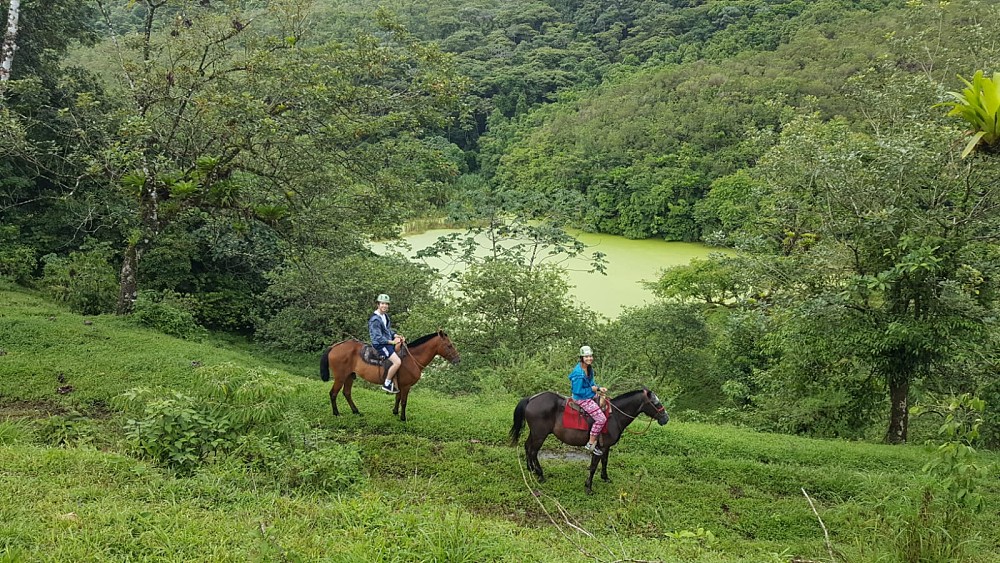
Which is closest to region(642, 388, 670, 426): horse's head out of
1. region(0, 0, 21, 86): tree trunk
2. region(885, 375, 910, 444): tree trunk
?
region(885, 375, 910, 444): tree trunk

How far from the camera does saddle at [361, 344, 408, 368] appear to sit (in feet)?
26.8

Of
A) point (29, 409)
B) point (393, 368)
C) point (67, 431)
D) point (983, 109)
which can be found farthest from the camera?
point (393, 368)

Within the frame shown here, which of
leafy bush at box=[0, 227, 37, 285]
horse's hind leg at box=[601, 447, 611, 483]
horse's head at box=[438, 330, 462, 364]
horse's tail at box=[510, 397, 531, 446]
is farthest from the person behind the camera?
leafy bush at box=[0, 227, 37, 285]

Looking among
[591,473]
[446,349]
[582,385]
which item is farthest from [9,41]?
[591,473]

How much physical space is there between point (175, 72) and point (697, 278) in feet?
47.8

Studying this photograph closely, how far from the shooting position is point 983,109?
3.60m

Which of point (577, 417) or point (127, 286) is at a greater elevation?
point (577, 417)

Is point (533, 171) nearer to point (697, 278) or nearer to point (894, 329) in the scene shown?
point (697, 278)

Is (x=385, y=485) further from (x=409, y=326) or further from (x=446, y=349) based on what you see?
(x=409, y=326)

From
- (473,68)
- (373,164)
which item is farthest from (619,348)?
(473,68)

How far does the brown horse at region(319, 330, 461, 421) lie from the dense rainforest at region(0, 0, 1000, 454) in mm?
2699

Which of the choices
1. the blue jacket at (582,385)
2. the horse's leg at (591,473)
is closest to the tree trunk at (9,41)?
the blue jacket at (582,385)

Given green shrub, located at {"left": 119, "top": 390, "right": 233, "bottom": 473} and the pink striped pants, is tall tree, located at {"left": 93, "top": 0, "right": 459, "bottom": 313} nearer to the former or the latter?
green shrub, located at {"left": 119, "top": 390, "right": 233, "bottom": 473}

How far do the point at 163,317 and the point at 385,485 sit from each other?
7.87m
